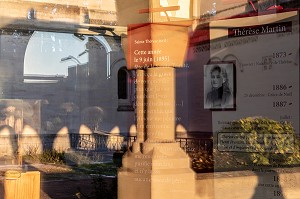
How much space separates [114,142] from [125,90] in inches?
65.7

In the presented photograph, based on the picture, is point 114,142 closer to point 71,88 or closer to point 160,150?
point 160,150

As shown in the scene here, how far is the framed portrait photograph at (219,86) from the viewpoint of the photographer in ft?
18.9

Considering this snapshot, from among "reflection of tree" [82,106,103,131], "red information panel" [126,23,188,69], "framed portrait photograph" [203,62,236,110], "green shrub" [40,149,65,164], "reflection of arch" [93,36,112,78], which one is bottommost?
"green shrub" [40,149,65,164]

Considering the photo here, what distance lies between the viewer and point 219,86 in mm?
5895

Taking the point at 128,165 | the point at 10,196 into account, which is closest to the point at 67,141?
the point at 10,196

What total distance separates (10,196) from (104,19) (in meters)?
3.70

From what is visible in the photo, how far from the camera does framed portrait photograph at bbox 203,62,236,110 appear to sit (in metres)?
5.76

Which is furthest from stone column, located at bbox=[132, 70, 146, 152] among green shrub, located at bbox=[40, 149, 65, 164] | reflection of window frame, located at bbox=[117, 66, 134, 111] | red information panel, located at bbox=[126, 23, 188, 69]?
green shrub, located at bbox=[40, 149, 65, 164]

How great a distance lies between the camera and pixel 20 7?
11859 mm

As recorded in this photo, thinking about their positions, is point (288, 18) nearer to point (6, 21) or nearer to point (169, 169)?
point (169, 169)

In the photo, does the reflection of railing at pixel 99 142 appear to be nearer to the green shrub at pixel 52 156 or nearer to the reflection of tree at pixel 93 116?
the reflection of tree at pixel 93 116

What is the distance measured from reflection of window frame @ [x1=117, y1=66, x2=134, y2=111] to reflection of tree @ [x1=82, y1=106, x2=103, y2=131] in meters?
2.57

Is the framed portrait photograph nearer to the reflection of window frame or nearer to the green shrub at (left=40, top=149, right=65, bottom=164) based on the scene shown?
the reflection of window frame

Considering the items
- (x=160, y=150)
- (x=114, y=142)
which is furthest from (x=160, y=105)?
(x=114, y=142)
